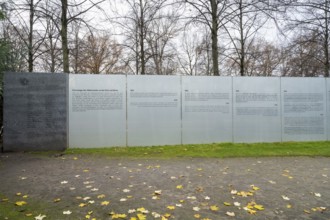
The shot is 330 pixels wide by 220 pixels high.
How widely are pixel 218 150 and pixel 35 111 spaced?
6.28 metres

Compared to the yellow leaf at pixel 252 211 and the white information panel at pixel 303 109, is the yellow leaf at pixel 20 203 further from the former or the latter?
the white information panel at pixel 303 109

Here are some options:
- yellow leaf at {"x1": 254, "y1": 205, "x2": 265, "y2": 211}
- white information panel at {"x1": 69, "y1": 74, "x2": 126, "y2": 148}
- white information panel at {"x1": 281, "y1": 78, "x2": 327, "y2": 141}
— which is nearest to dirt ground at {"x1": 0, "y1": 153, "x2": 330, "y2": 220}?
yellow leaf at {"x1": 254, "y1": 205, "x2": 265, "y2": 211}

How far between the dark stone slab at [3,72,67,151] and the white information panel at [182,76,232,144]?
437cm

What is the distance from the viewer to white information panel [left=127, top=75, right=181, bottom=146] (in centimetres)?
966

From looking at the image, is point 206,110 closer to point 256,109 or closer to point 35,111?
point 256,109

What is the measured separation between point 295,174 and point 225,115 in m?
4.45

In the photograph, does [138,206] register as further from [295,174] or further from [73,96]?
[73,96]

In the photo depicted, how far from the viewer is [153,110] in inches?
386

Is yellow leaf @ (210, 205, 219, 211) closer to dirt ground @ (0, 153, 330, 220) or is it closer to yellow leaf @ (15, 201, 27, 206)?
dirt ground @ (0, 153, 330, 220)

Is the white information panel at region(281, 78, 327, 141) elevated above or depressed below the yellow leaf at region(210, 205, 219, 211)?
above

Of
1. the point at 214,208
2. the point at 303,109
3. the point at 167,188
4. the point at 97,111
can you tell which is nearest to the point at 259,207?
the point at 214,208

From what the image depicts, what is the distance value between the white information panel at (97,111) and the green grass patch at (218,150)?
43 centimetres

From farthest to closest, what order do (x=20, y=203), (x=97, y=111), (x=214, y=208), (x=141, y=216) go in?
(x=97, y=111), (x=20, y=203), (x=214, y=208), (x=141, y=216)

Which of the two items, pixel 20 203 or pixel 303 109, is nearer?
pixel 20 203
